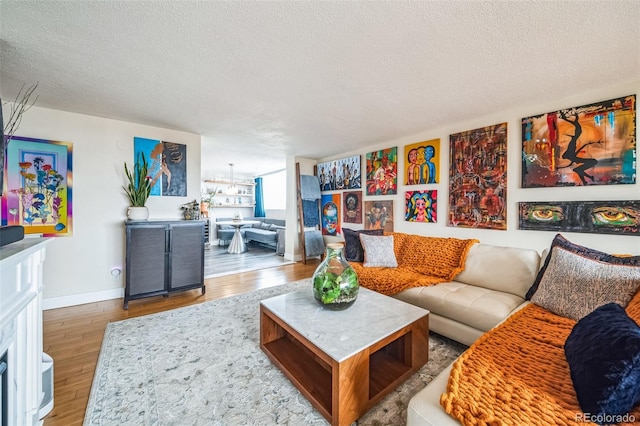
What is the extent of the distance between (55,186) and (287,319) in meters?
3.10

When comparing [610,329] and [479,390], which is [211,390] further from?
[610,329]

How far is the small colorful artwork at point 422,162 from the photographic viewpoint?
3.22 metres

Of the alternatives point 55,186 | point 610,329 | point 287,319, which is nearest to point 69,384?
point 287,319

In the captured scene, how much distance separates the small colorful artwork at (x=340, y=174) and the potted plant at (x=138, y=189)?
119 inches

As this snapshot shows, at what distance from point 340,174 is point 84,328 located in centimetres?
397

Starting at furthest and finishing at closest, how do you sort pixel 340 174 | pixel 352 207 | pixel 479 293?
pixel 340 174 → pixel 352 207 → pixel 479 293

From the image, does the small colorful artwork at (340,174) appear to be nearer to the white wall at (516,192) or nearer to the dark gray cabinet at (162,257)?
the white wall at (516,192)

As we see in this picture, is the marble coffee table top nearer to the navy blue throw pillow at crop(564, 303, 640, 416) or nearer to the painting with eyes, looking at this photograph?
the navy blue throw pillow at crop(564, 303, 640, 416)

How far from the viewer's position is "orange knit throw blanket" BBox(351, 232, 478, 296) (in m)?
2.33

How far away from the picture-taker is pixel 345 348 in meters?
1.23

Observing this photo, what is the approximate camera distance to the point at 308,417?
4.14 ft

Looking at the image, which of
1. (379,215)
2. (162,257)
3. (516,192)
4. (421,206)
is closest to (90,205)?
(162,257)

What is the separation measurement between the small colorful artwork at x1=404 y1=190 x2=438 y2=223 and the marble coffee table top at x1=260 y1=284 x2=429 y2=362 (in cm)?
181

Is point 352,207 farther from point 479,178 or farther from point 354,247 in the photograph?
point 479,178
